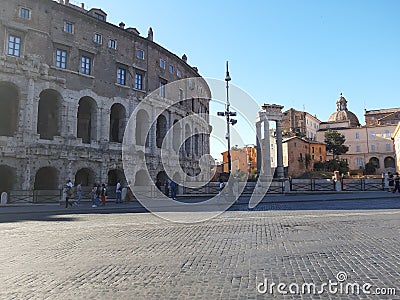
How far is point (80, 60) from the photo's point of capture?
27.6 meters

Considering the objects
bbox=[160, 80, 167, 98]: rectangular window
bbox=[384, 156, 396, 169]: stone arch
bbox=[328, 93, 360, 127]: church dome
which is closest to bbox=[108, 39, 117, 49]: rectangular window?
bbox=[160, 80, 167, 98]: rectangular window

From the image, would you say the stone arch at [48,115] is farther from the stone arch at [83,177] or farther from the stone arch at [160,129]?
the stone arch at [160,129]

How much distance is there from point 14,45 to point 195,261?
24.9 meters

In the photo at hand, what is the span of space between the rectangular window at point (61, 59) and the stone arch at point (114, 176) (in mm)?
9599

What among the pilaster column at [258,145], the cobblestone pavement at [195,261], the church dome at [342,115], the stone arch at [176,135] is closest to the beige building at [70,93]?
the stone arch at [176,135]

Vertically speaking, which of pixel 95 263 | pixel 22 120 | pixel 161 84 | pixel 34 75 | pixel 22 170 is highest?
pixel 161 84

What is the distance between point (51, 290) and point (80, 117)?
28107 mm

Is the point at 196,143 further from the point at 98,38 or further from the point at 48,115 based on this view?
the point at 48,115

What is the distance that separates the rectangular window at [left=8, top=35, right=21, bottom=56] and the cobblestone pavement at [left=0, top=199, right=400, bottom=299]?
19493 millimetres

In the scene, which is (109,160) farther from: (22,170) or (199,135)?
(199,135)

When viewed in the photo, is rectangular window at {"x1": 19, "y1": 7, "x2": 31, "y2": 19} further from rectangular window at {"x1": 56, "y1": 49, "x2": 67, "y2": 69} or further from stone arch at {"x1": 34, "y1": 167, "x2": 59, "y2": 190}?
stone arch at {"x1": 34, "y1": 167, "x2": 59, "y2": 190}

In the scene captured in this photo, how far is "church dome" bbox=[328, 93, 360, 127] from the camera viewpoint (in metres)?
96.8

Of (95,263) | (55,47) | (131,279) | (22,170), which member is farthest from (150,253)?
(55,47)

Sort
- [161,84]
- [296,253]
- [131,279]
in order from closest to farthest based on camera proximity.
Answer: [131,279], [296,253], [161,84]
